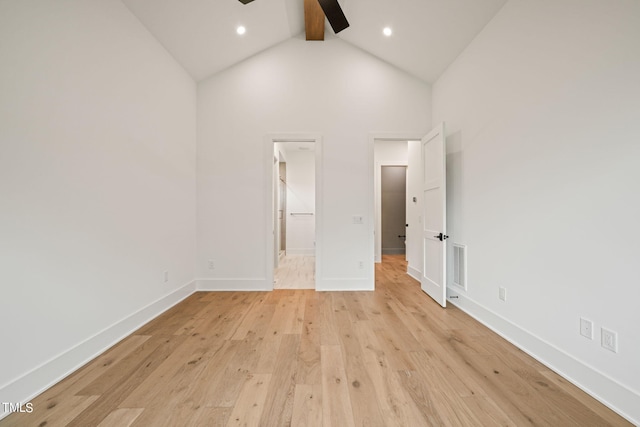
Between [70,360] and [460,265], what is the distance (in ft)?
11.5

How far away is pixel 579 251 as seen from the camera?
1.55m

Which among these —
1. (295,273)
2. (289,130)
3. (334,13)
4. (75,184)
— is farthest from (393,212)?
(75,184)

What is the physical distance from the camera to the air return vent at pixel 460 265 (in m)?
2.72

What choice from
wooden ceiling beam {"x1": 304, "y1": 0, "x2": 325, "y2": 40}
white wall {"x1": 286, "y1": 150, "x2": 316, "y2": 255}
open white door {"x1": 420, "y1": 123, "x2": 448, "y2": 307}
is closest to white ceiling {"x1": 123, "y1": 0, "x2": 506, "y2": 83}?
wooden ceiling beam {"x1": 304, "y1": 0, "x2": 325, "y2": 40}

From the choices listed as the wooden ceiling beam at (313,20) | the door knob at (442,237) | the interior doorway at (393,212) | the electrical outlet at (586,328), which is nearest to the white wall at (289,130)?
the wooden ceiling beam at (313,20)

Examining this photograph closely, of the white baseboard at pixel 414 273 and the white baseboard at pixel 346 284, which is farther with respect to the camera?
the white baseboard at pixel 414 273

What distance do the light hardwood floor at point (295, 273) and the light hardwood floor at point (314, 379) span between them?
Answer: 1143mm

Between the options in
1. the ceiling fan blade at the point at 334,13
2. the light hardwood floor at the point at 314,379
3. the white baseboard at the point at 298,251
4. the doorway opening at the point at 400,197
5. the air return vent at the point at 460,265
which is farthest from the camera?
the white baseboard at the point at 298,251

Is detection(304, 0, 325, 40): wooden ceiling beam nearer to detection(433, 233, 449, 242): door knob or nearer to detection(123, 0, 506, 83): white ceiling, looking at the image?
detection(123, 0, 506, 83): white ceiling

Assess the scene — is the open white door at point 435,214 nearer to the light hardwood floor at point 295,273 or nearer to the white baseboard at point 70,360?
the light hardwood floor at point 295,273

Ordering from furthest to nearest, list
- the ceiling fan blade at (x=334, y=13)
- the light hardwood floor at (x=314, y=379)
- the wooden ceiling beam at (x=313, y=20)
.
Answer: the wooden ceiling beam at (x=313, y=20)
the ceiling fan blade at (x=334, y=13)
the light hardwood floor at (x=314, y=379)

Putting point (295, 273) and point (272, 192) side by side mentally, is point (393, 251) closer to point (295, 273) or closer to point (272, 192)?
point (295, 273)

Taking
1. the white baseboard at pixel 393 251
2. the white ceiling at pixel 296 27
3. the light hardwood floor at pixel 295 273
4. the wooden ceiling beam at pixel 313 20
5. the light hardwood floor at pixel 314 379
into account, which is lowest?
the light hardwood floor at pixel 295 273

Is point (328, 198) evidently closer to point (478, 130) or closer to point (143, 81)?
point (478, 130)
